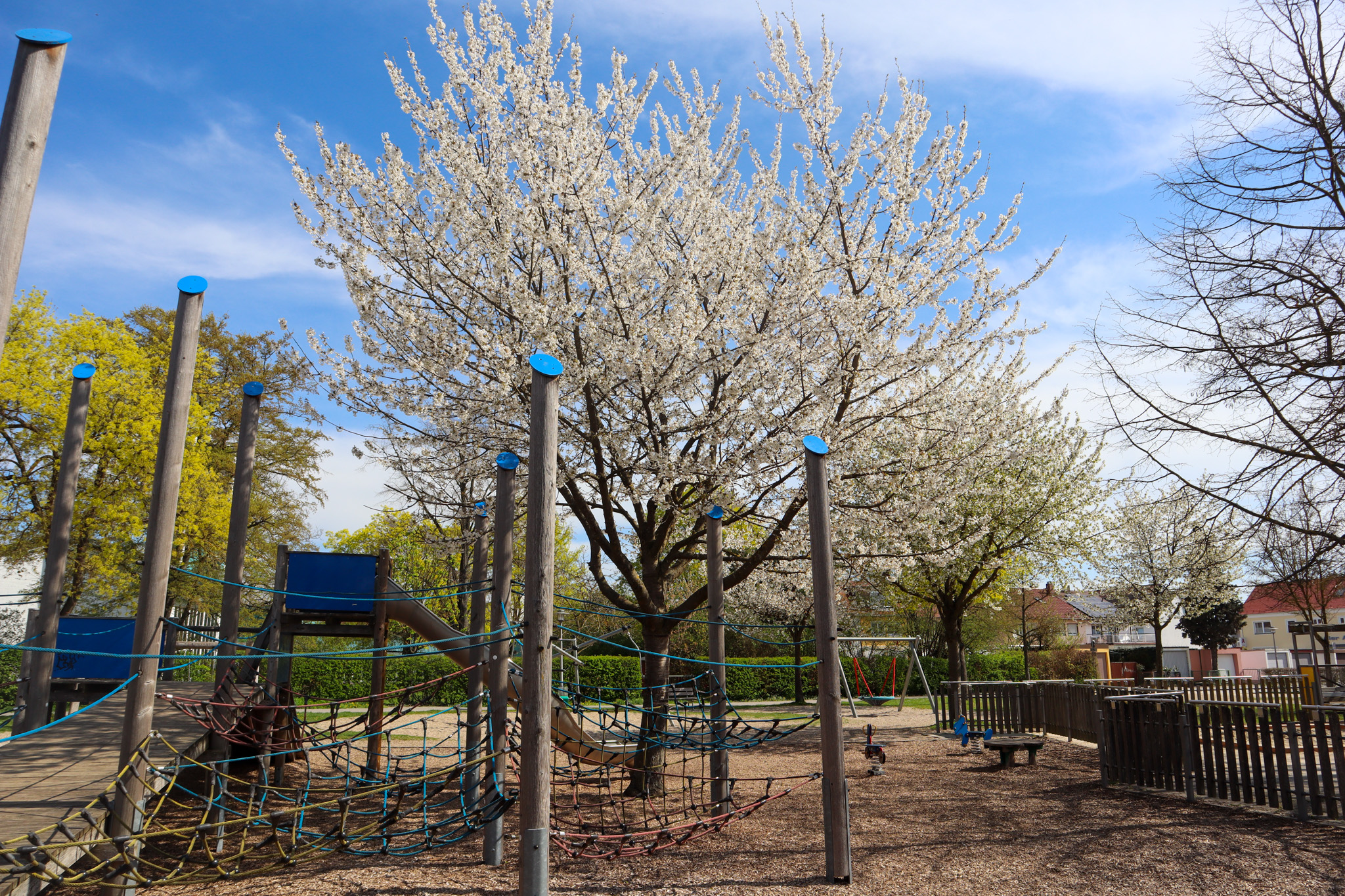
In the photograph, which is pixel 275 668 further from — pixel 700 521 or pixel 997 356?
pixel 997 356

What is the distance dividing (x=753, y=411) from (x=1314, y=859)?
6.09 m

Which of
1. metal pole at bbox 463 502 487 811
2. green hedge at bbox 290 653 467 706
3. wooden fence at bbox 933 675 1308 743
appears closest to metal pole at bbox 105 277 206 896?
metal pole at bbox 463 502 487 811

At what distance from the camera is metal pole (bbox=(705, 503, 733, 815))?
25.3 feet

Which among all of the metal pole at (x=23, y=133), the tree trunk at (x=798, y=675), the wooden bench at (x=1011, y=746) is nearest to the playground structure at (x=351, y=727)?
the metal pole at (x=23, y=133)

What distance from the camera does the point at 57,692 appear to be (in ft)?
32.2

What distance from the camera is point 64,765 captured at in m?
6.49

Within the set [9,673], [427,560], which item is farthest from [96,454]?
[427,560]

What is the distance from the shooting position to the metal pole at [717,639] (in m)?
7.72

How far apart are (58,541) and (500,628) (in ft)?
21.0

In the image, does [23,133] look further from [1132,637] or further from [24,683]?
[1132,637]

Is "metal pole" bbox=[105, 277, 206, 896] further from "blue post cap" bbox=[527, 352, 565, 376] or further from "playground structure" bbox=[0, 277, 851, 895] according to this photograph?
"blue post cap" bbox=[527, 352, 565, 376]

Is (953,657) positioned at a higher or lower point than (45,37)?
lower

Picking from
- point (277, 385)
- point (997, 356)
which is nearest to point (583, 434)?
point (997, 356)

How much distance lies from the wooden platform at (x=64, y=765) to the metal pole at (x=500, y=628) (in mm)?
2568
